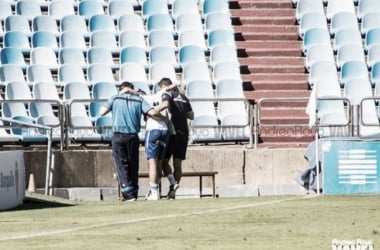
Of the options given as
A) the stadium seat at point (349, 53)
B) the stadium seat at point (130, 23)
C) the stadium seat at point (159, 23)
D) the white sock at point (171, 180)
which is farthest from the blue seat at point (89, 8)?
the white sock at point (171, 180)

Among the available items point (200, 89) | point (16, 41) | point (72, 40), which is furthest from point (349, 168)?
point (16, 41)

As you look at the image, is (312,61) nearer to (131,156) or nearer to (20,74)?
(20,74)

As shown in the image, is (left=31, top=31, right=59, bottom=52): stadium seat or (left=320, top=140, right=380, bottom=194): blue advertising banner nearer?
(left=320, top=140, right=380, bottom=194): blue advertising banner

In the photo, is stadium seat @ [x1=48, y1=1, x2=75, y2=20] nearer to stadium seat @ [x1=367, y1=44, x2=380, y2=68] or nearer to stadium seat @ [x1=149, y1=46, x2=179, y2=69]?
stadium seat @ [x1=149, y1=46, x2=179, y2=69]

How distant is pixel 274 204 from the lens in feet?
63.4

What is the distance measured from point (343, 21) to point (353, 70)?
2.13m

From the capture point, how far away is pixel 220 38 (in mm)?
29781

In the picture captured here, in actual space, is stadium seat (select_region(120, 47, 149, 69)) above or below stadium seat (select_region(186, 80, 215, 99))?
above

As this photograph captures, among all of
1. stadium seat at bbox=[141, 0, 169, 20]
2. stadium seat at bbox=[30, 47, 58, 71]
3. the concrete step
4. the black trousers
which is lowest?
the black trousers

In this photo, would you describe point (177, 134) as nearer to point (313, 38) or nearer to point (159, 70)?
point (159, 70)

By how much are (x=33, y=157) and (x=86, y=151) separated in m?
0.98

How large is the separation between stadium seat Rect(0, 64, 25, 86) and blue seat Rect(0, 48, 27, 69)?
380 millimetres

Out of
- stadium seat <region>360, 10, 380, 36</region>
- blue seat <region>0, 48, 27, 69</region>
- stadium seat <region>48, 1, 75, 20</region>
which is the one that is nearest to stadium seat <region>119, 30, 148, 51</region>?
stadium seat <region>48, 1, 75, 20</region>

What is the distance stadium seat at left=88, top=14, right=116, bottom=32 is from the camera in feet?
99.3
